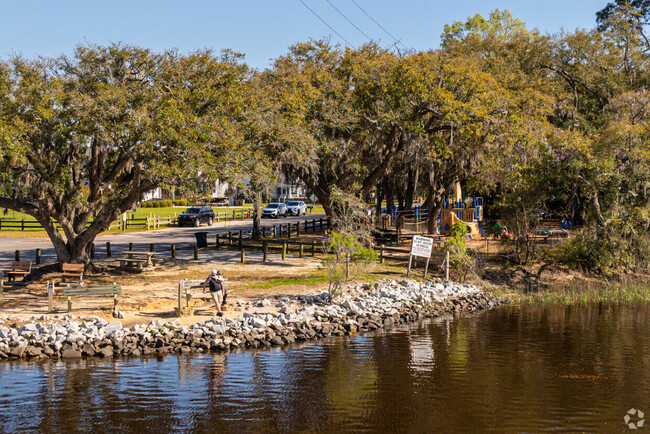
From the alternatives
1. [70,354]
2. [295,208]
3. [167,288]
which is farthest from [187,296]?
[295,208]

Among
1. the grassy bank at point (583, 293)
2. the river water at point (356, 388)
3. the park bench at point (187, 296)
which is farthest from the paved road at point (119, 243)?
the grassy bank at point (583, 293)

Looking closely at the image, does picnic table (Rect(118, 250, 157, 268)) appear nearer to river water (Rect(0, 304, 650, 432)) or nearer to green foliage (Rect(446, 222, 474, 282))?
river water (Rect(0, 304, 650, 432))

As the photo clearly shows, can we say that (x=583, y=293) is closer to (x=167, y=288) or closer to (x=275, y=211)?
(x=167, y=288)

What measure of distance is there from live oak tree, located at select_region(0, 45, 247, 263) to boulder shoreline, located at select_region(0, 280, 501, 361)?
5.81 meters

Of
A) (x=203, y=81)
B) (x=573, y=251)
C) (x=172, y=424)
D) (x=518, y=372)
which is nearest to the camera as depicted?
(x=172, y=424)

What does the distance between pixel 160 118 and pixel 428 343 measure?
37.0 ft

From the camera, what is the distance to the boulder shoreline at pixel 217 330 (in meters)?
14.6

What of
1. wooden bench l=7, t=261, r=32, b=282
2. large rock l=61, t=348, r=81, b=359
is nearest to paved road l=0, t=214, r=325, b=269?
wooden bench l=7, t=261, r=32, b=282

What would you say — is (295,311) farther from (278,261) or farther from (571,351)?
(278,261)

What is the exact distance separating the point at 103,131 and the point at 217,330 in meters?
8.27

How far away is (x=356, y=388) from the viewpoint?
12352 millimetres

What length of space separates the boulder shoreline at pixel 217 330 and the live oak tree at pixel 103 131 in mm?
5814

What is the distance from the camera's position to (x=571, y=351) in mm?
15508

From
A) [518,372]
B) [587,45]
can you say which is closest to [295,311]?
[518,372]
